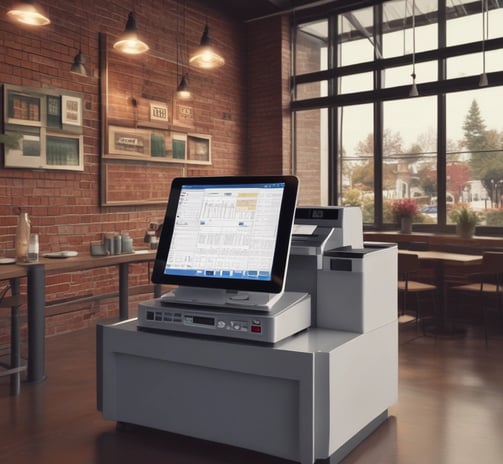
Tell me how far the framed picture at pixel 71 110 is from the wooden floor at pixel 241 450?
7.26 ft

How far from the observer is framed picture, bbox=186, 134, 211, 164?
6692 millimetres

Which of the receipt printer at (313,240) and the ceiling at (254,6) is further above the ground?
the ceiling at (254,6)

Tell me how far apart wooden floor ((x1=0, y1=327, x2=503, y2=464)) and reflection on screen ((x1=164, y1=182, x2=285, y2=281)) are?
0.85 m

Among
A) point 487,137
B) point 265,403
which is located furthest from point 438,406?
point 487,137

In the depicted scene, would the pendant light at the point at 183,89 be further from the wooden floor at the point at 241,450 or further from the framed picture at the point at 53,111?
the wooden floor at the point at 241,450

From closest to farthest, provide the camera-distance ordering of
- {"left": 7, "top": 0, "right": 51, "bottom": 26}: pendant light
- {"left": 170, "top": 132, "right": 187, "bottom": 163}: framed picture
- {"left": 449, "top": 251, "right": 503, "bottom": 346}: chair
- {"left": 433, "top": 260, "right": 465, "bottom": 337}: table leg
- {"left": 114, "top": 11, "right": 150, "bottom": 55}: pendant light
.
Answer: {"left": 7, "top": 0, "right": 51, "bottom": 26}: pendant light → {"left": 114, "top": 11, "right": 150, "bottom": 55}: pendant light → {"left": 449, "top": 251, "right": 503, "bottom": 346}: chair → {"left": 433, "top": 260, "right": 465, "bottom": 337}: table leg → {"left": 170, "top": 132, "right": 187, "bottom": 163}: framed picture

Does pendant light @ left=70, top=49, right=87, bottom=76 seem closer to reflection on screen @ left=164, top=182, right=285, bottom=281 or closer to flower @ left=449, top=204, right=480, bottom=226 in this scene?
reflection on screen @ left=164, top=182, right=285, bottom=281

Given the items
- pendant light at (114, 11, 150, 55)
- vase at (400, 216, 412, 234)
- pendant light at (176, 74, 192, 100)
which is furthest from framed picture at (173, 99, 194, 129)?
vase at (400, 216, 412, 234)

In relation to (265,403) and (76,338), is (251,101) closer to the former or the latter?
(76,338)

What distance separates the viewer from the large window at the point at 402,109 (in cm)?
611

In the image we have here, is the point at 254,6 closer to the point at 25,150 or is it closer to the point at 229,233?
the point at 25,150

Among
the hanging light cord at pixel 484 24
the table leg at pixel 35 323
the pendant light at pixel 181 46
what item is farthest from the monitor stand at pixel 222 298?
the hanging light cord at pixel 484 24

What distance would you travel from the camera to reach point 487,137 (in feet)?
20.0

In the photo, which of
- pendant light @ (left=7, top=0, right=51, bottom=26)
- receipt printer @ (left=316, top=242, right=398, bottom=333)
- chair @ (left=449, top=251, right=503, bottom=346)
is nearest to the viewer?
receipt printer @ (left=316, top=242, right=398, bottom=333)
